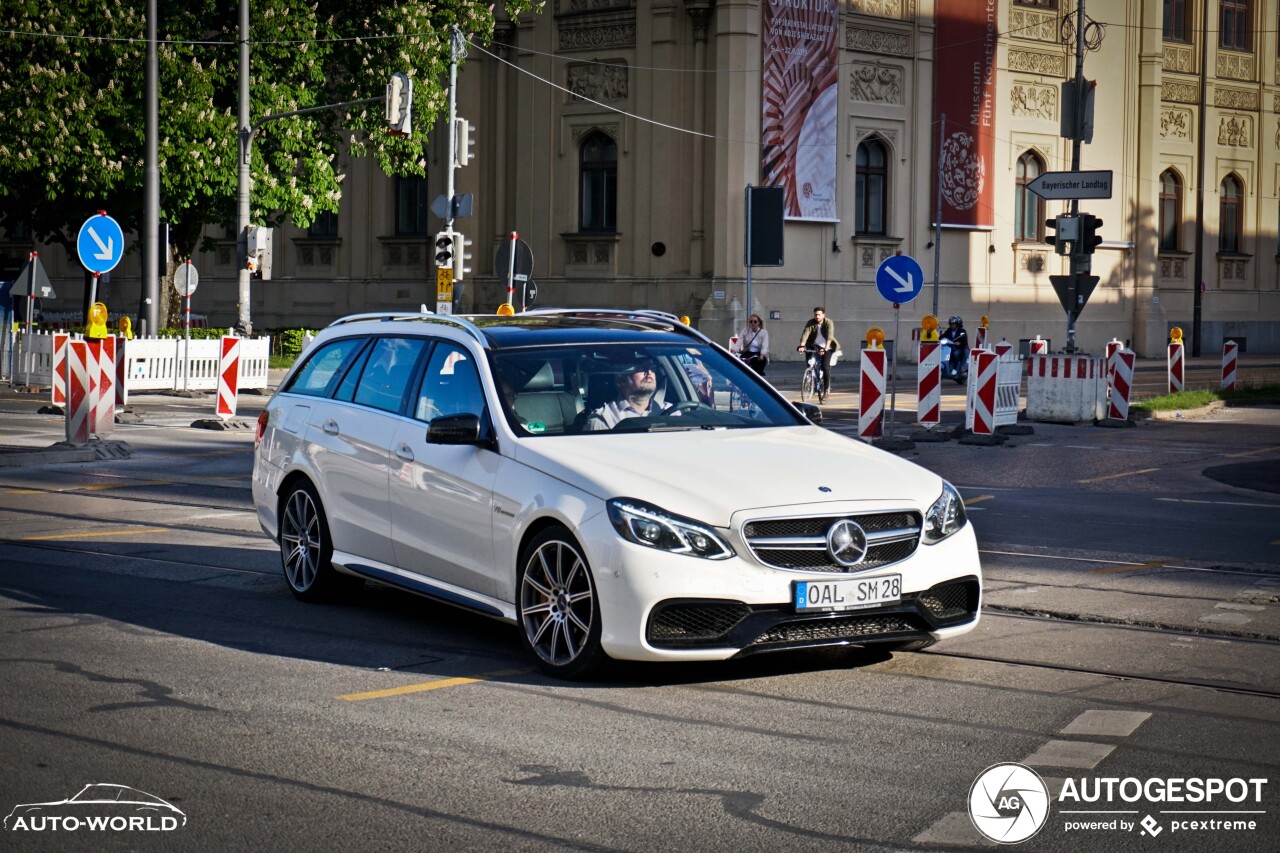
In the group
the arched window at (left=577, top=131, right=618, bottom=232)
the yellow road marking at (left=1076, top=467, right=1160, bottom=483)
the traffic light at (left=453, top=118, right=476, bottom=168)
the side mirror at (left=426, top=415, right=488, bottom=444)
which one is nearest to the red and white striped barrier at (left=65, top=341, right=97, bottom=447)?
the yellow road marking at (left=1076, top=467, right=1160, bottom=483)

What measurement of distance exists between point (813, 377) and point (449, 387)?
2162cm

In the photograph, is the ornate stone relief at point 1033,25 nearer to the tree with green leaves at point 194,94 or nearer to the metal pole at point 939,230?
the metal pole at point 939,230

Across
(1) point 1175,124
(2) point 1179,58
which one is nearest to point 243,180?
(1) point 1175,124

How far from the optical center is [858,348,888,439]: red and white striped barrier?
1981 centimetres

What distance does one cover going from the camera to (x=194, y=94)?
3212cm

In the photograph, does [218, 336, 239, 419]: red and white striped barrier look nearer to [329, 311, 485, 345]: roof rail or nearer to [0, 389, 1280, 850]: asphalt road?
[0, 389, 1280, 850]: asphalt road

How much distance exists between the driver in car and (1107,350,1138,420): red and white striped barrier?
17.8 m

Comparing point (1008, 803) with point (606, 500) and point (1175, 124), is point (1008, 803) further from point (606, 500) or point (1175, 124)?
point (1175, 124)

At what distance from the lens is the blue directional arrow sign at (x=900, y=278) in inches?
857

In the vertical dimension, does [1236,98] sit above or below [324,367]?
above

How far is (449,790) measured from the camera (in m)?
5.59

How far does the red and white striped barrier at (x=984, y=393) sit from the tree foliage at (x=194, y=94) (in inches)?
578

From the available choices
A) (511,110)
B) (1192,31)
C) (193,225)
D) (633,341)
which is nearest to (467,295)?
(511,110)

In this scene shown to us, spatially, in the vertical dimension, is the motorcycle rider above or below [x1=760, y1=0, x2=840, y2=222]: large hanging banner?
below
